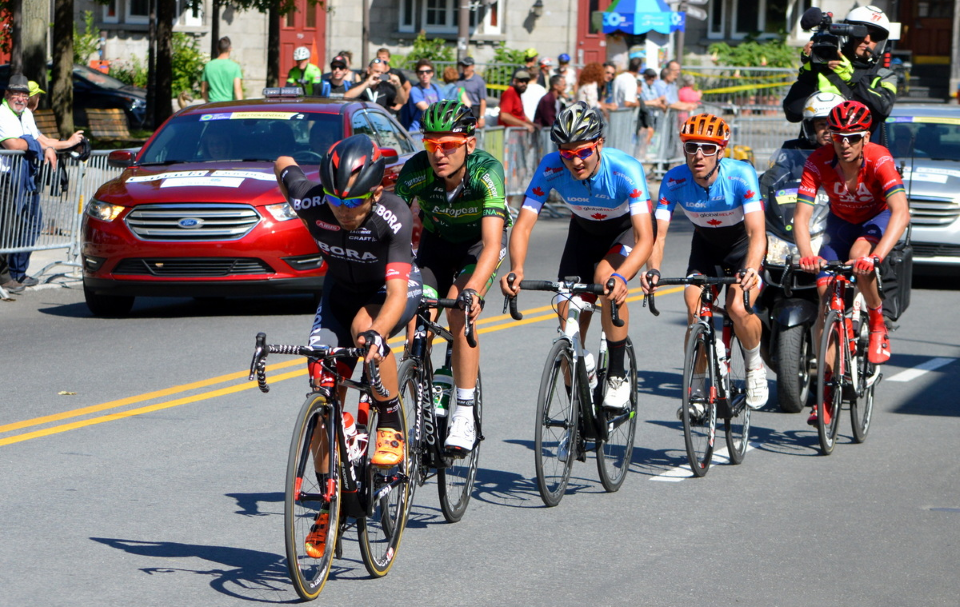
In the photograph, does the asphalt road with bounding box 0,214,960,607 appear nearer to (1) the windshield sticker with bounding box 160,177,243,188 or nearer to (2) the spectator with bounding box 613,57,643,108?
(1) the windshield sticker with bounding box 160,177,243,188

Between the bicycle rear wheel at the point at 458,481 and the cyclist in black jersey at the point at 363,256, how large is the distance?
2.53 ft

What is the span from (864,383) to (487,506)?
2971mm

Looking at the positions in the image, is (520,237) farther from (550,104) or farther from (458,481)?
(550,104)

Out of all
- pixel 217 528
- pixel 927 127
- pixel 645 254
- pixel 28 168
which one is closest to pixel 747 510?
pixel 645 254

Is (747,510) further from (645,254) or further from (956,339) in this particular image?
(956,339)

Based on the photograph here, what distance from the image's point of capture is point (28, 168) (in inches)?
526

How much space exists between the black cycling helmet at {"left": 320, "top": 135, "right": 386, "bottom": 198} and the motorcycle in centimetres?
368

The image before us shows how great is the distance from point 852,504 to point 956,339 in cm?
566

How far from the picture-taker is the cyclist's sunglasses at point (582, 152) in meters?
6.96

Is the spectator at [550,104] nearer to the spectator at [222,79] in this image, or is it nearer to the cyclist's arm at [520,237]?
the spectator at [222,79]

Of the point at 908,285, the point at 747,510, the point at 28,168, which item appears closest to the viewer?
the point at 747,510

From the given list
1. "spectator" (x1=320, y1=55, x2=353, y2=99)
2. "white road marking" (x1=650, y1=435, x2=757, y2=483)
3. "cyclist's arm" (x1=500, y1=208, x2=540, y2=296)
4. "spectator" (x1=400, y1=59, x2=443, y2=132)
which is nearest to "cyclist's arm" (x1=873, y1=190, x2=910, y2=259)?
"white road marking" (x1=650, y1=435, x2=757, y2=483)

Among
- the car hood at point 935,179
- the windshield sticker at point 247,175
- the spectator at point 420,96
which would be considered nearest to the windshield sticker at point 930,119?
the car hood at point 935,179

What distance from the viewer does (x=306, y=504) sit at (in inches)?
205
